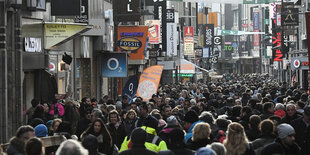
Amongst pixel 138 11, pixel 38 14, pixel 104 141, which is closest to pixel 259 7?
pixel 138 11

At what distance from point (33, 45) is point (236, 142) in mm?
12405

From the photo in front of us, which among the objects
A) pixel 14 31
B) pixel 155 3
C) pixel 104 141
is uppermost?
pixel 155 3

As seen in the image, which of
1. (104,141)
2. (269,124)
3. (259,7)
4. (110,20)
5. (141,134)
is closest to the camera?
(141,134)

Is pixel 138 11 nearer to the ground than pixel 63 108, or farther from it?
farther from it

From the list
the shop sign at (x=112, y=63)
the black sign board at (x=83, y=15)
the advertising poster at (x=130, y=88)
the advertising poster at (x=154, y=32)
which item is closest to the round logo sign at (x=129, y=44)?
the shop sign at (x=112, y=63)

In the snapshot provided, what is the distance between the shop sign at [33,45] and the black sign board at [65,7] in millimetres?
1042

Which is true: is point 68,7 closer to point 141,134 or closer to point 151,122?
point 151,122

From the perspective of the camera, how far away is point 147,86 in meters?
24.2

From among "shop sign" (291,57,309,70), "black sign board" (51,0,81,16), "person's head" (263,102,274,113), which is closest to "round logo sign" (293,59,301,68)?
"shop sign" (291,57,309,70)

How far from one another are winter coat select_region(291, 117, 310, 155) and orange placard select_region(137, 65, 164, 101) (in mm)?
12302

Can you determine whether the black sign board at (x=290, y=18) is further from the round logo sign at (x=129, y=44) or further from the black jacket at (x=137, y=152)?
the black jacket at (x=137, y=152)

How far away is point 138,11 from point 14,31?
15426mm

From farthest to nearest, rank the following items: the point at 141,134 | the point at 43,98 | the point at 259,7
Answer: the point at 259,7
the point at 43,98
the point at 141,134

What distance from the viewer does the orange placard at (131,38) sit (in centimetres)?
3297
